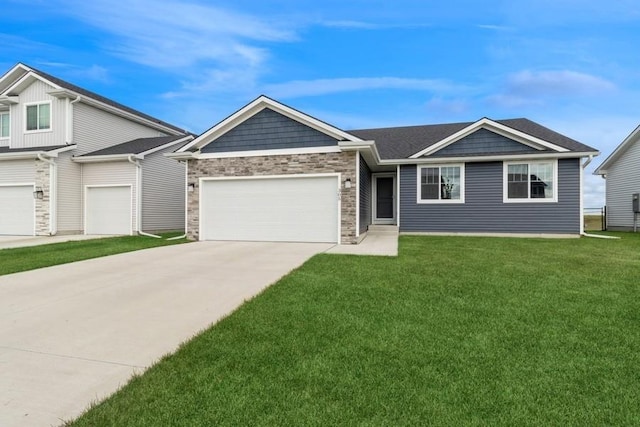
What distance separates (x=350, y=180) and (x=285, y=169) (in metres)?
2.31

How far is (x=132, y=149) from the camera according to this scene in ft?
54.6

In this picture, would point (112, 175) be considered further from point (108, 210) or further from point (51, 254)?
point (51, 254)

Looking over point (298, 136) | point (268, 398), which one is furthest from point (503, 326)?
point (298, 136)

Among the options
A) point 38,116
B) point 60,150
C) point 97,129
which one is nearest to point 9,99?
point 38,116

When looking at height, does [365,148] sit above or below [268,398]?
above

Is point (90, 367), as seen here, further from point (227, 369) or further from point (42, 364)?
point (227, 369)

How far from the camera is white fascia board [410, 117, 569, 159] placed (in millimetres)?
12952

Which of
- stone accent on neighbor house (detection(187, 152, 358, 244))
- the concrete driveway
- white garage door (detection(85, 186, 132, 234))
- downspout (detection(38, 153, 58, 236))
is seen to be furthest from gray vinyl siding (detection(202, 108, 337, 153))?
downspout (detection(38, 153, 58, 236))

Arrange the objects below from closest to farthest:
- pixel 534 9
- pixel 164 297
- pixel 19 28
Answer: pixel 164 297 < pixel 534 9 < pixel 19 28

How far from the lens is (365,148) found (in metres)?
11.5

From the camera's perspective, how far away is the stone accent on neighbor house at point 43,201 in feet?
49.9

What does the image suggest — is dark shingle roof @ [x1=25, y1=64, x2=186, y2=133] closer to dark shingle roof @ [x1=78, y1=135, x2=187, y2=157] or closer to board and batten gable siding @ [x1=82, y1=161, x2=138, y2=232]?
dark shingle roof @ [x1=78, y1=135, x2=187, y2=157]

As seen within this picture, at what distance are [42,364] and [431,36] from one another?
1486 cm

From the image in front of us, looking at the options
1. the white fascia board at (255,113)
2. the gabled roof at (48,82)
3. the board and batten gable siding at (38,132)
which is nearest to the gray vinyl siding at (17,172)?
the board and batten gable siding at (38,132)
